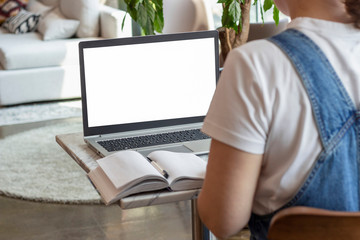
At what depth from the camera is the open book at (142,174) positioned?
139cm

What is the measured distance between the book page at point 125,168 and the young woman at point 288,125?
0.28 m

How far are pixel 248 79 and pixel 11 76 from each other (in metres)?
4.41

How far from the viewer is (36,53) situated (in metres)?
5.35

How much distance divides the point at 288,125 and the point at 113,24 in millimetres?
4649

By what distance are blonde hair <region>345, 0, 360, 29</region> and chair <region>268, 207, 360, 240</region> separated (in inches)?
14.2

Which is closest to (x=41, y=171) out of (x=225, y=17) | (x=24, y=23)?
(x=225, y=17)

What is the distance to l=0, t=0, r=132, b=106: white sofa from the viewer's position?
5.24 metres

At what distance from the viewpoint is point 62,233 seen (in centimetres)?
305

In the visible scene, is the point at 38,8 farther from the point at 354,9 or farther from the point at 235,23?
the point at 354,9

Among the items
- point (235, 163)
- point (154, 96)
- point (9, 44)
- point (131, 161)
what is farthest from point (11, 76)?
point (235, 163)

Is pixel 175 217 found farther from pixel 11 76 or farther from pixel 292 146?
pixel 11 76

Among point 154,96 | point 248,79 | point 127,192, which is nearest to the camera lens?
point 248,79

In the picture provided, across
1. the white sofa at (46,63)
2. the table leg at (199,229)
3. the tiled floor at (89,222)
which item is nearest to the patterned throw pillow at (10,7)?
the white sofa at (46,63)

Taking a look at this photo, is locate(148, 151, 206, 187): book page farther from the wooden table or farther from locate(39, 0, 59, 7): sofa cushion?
locate(39, 0, 59, 7): sofa cushion
